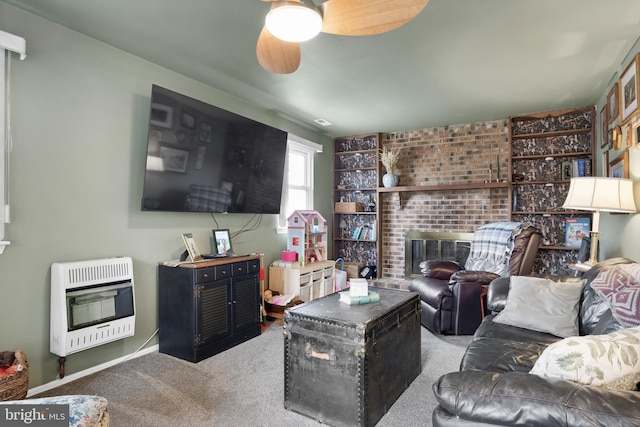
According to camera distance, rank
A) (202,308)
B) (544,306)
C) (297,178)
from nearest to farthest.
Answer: (544,306), (202,308), (297,178)

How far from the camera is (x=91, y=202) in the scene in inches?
106

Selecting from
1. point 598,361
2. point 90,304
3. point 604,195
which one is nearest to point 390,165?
point 604,195

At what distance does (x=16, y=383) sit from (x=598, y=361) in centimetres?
269

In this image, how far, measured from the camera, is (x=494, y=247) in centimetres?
396

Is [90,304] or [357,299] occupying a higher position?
[357,299]

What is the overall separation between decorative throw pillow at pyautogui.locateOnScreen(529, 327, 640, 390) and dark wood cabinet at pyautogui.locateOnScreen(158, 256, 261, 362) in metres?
2.47

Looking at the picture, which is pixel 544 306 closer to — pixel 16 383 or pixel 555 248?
pixel 555 248

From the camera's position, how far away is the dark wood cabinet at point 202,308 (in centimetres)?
291

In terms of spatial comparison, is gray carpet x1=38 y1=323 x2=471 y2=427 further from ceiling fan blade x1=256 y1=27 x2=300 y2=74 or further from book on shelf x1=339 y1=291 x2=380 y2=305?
ceiling fan blade x1=256 y1=27 x2=300 y2=74

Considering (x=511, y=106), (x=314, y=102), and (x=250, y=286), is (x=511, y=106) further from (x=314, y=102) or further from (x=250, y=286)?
(x=250, y=286)

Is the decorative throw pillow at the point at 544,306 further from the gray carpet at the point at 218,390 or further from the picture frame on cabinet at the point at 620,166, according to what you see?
the picture frame on cabinet at the point at 620,166

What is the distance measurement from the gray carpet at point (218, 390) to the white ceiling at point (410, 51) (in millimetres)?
2454

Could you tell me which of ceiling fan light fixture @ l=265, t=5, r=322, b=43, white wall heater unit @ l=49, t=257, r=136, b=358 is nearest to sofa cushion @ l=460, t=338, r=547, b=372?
ceiling fan light fixture @ l=265, t=5, r=322, b=43

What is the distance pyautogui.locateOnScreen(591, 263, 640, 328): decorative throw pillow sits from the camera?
1.67m
